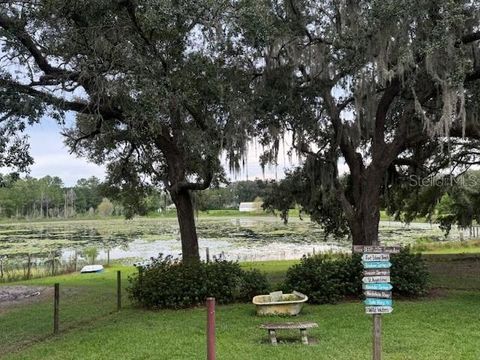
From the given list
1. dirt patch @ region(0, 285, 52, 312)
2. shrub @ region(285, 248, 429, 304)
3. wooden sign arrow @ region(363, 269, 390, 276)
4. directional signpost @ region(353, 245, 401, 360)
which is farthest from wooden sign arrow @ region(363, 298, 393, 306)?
dirt patch @ region(0, 285, 52, 312)

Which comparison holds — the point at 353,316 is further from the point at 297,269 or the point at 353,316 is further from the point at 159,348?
the point at 159,348

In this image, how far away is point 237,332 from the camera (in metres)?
8.02

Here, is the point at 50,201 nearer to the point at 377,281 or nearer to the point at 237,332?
the point at 237,332

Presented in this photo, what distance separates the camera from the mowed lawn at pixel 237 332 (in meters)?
6.71

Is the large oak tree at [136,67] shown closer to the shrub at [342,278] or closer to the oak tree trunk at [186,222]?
the oak tree trunk at [186,222]

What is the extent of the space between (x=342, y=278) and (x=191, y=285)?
3123 millimetres

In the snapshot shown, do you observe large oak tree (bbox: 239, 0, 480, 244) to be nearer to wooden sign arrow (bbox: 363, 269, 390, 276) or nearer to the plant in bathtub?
the plant in bathtub

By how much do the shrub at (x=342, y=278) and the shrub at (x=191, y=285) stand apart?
0.91 metres

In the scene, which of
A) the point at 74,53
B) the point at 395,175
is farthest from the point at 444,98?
the point at 74,53

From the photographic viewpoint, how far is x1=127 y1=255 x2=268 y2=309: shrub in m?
10.6

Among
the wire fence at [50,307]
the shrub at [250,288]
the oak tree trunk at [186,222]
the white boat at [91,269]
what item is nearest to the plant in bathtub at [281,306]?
the shrub at [250,288]

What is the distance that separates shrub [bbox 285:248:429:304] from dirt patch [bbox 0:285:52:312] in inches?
261

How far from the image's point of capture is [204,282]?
10.8 m

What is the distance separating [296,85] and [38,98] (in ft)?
19.7
